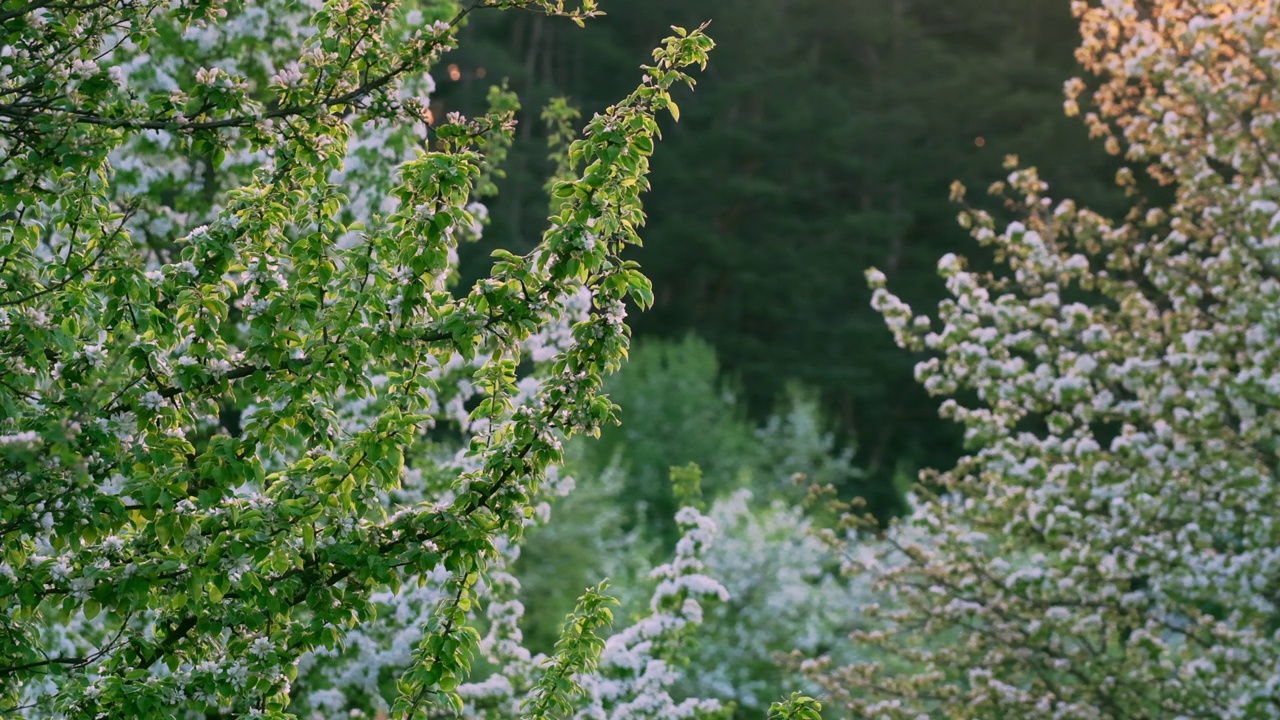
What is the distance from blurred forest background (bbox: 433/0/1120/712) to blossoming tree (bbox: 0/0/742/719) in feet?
76.5

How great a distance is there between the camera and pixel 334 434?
367 centimetres

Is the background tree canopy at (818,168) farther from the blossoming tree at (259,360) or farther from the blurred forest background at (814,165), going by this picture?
the blossoming tree at (259,360)

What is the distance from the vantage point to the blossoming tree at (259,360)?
334 centimetres

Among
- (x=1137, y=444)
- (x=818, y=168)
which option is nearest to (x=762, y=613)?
(x=1137, y=444)

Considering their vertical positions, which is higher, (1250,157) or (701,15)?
(701,15)

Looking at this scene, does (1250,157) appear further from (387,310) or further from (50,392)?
(50,392)

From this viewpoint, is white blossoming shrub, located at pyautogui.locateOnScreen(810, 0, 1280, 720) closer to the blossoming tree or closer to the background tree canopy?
the blossoming tree

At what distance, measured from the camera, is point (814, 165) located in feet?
110

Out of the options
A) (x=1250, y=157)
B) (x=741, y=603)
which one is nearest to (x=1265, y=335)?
(x=1250, y=157)

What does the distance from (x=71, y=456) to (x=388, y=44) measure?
6.44 ft

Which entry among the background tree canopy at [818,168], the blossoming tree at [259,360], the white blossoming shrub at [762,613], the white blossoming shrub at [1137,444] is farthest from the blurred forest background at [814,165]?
the blossoming tree at [259,360]

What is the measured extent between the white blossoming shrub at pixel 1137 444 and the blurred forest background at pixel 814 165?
17871 millimetres

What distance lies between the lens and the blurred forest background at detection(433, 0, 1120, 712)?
2992cm

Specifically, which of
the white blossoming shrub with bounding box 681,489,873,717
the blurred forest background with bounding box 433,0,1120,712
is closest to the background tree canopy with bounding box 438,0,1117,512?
the blurred forest background with bounding box 433,0,1120,712
